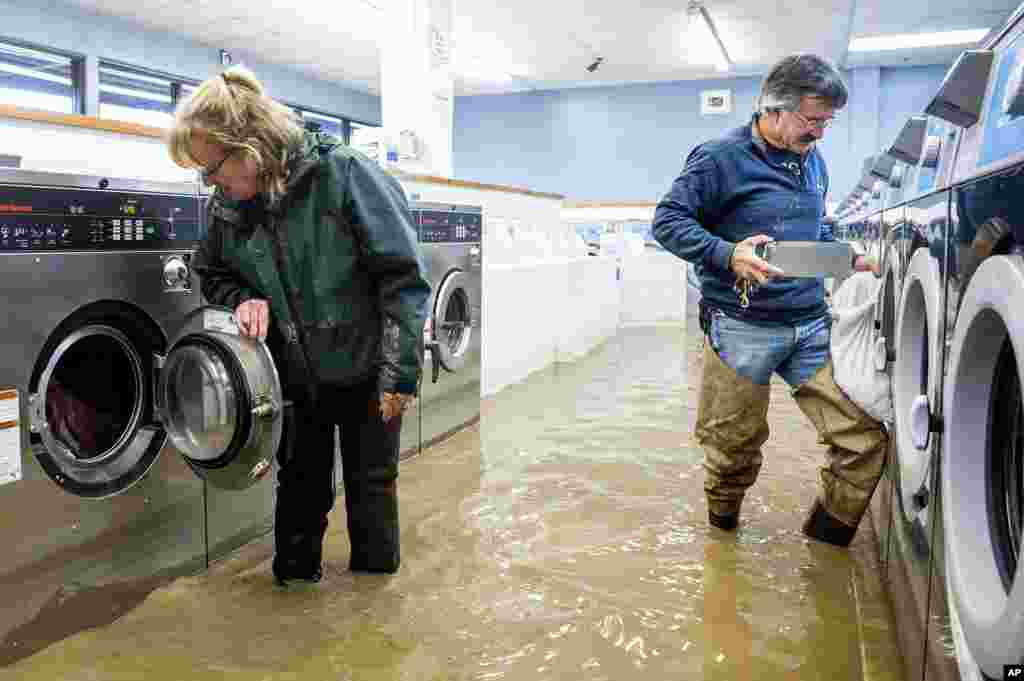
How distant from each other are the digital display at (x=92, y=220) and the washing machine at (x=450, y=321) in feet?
3.88

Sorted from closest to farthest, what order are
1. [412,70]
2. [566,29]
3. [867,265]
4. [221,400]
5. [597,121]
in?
1. [221,400]
2. [867,265]
3. [412,70]
4. [566,29]
5. [597,121]

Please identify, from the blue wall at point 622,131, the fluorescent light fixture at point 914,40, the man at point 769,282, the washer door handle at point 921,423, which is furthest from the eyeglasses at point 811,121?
the blue wall at point 622,131

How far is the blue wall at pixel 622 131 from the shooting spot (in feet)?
32.7

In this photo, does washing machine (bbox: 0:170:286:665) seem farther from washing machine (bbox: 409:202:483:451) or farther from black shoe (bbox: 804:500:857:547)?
black shoe (bbox: 804:500:857:547)

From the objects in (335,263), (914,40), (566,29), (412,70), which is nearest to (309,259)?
(335,263)

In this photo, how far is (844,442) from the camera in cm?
204

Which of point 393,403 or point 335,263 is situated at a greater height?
point 335,263

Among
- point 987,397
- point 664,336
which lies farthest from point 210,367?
point 664,336

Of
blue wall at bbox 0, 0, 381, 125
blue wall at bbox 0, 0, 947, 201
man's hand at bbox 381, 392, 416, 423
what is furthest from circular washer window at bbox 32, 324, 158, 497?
blue wall at bbox 0, 0, 947, 201

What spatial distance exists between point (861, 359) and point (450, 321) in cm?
184

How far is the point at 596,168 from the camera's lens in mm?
11602

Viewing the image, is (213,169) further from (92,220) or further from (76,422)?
(76,422)

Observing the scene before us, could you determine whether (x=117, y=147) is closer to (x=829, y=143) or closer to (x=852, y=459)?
(x=852, y=459)

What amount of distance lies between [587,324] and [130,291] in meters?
4.39
